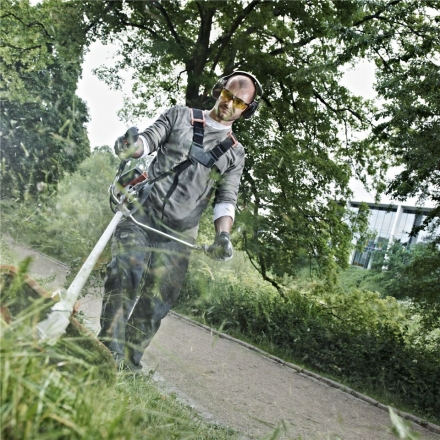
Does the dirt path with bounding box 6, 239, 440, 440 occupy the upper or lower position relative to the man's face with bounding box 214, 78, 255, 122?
lower

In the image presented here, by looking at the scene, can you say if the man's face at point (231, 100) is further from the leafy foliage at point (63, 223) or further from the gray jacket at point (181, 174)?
the leafy foliage at point (63, 223)

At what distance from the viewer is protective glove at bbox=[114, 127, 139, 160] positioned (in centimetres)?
362

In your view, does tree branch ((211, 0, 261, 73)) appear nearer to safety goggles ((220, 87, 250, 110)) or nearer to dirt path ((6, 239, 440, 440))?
dirt path ((6, 239, 440, 440))

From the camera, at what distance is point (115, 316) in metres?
4.25

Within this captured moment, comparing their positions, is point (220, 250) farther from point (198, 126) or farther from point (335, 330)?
point (335, 330)

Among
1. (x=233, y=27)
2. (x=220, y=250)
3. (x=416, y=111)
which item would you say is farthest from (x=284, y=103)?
(x=220, y=250)

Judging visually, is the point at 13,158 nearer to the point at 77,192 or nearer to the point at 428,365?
the point at 77,192

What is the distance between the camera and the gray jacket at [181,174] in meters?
4.36

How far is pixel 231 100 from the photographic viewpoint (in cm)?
442

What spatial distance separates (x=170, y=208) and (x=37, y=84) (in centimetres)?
1807

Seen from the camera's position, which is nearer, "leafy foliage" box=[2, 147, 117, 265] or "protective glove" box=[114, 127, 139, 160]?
"protective glove" box=[114, 127, 139, 160]

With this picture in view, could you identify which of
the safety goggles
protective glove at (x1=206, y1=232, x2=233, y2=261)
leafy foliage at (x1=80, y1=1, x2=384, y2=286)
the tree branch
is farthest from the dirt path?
the tree branch

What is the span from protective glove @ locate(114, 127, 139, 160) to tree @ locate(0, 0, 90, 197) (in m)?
11.5

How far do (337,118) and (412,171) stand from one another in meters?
5.40
